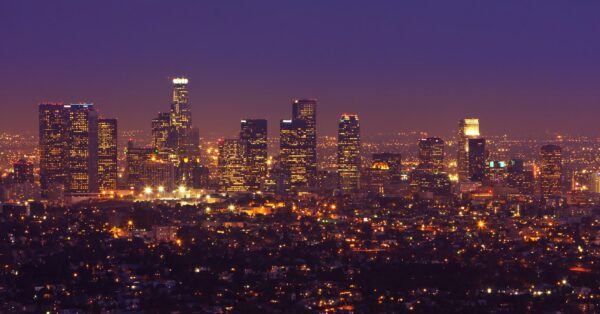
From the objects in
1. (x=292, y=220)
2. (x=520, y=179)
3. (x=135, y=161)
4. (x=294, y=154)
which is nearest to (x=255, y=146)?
(x=294, y=154)

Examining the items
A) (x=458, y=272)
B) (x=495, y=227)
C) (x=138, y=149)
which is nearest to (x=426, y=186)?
(x=138, y=149)

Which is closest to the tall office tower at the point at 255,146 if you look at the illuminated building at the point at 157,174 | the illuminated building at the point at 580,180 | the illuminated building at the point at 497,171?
the illuminated building at the point at 157,174

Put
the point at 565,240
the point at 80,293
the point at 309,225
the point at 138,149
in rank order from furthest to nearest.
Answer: the point at 138,149 → the point at 309,225 → the point at 565,240 → the point at 80,293

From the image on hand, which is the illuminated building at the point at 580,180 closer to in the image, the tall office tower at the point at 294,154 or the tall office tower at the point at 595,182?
the tall office tower at the point at 595,182

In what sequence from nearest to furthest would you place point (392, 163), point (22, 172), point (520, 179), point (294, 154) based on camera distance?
1. point (22, 172)
2. point (520, 179)
3. point (392, 163)
4. point (294, 154)

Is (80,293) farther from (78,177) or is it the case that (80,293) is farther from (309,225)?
(78,177)

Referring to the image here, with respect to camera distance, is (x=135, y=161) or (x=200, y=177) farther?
(x=200, y=177)

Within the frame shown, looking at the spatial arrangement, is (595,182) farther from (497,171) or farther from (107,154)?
(107,154)

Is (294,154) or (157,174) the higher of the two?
(294,154)
